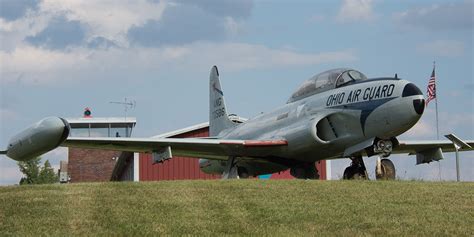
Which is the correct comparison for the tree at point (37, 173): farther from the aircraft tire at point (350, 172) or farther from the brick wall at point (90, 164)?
the aircraft tire at point (350, 172)

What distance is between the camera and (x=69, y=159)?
5775 centimetres

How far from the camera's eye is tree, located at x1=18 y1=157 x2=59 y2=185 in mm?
95588

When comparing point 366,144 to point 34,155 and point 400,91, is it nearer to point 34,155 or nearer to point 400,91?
point 400,91

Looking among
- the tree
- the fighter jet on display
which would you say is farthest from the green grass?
the tree

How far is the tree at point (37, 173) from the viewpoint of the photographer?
95.6m

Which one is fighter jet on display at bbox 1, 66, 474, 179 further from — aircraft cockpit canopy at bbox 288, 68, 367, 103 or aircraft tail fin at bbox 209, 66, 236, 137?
aircraft tail fin at bbox 209, 66, 236, 137

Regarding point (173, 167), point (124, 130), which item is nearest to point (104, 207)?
point (173, 167)

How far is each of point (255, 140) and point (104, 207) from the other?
10.6 m

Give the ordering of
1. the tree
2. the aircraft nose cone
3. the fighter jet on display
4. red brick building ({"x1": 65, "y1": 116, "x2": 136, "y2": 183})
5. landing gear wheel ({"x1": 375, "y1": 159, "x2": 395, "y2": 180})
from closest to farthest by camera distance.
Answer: the aircraft nose cone, the fighter jet on display, landing gear wheel ({"x1": 375, "y1": 159, "x2": 395, "y2": 180}), red brick building ({"x1": 65, "y1": 116, "x2": 136, "y2": 183}), the tree

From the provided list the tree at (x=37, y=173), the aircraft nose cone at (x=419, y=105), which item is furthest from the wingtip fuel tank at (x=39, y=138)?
the tree at (x=37, y=173)

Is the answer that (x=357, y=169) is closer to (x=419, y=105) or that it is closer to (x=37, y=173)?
(x=419, y=105)

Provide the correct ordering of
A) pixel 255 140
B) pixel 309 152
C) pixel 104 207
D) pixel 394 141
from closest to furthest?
pixel 104 207 < pixel 394 141 < pixel 309 152 < pixel 255 140

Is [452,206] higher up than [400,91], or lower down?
lower down

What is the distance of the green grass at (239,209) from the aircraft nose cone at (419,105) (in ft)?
10.2
